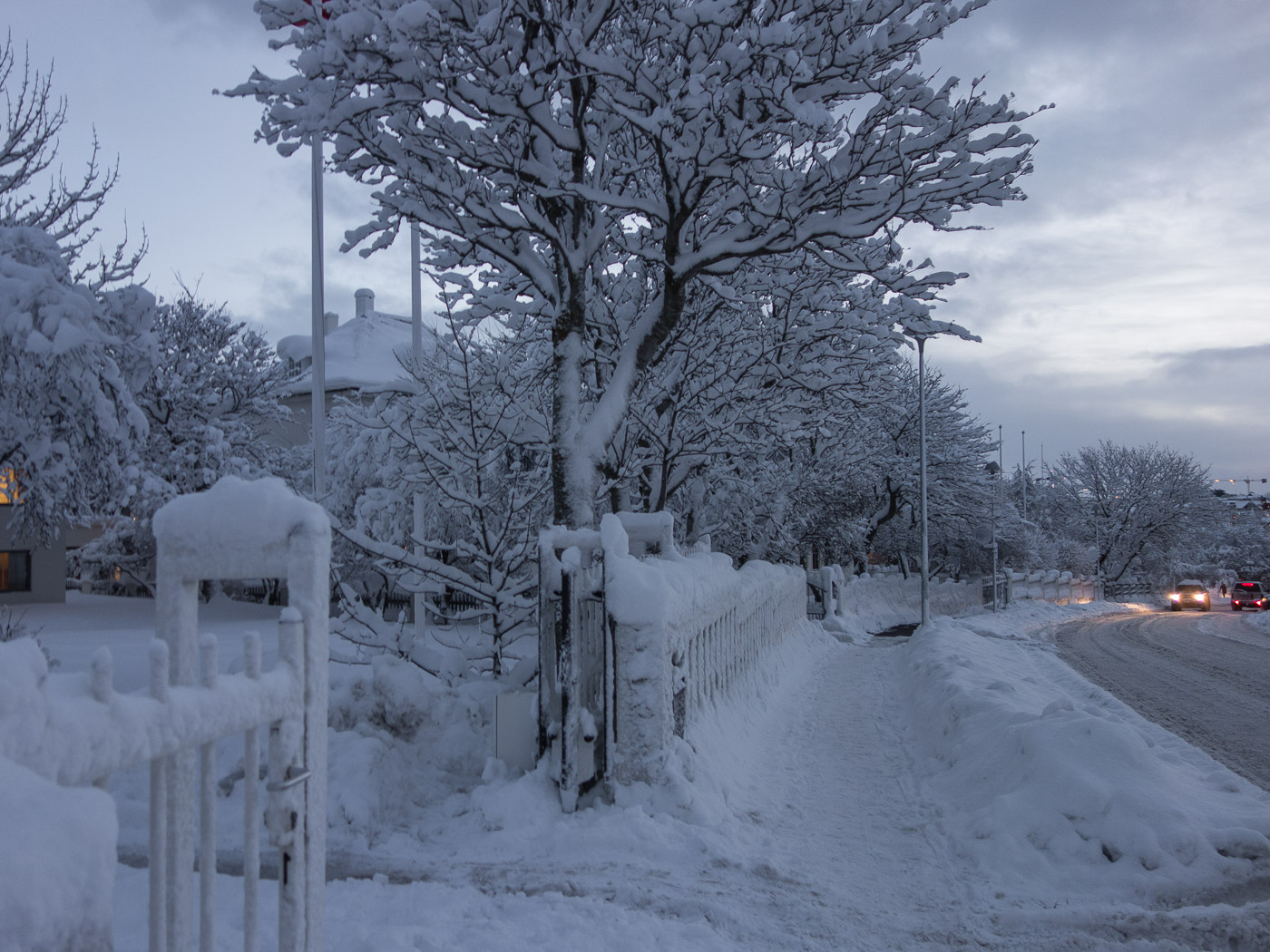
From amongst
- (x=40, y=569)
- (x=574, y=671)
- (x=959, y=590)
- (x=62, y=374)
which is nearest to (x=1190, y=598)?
(x=959, y=590)

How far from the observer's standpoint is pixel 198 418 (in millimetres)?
23750

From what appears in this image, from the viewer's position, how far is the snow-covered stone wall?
5.85 m

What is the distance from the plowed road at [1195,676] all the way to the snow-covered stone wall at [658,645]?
16.5ft

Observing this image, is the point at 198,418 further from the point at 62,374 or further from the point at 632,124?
the point at 632,124

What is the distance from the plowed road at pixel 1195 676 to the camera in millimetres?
9734

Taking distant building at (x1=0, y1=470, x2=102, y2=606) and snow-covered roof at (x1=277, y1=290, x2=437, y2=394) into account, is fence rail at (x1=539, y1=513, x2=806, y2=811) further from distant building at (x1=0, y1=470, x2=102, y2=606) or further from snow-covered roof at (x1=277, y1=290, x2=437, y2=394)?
distant building at (x1=0, y1=470, x2=102, y2=606)

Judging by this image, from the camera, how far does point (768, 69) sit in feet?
23.9

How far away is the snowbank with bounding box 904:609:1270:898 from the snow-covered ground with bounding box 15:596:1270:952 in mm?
17

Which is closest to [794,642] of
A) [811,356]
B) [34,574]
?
[811,356]

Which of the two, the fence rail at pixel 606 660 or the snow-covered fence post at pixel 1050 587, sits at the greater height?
the fence rail at pixel 606 660

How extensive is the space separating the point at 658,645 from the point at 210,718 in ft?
13.6

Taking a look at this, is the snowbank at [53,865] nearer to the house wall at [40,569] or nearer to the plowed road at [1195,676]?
the plowed road at [1195,676]

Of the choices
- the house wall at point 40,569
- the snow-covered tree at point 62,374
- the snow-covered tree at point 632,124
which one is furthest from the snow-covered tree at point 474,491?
the house wall at point 40,569

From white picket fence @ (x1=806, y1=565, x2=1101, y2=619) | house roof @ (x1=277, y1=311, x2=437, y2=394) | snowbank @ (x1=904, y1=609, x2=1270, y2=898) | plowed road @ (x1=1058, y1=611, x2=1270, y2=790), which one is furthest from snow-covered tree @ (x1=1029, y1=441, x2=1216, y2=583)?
snowbank @ (x1=904, y1=609, x2=1270, y2=898)
